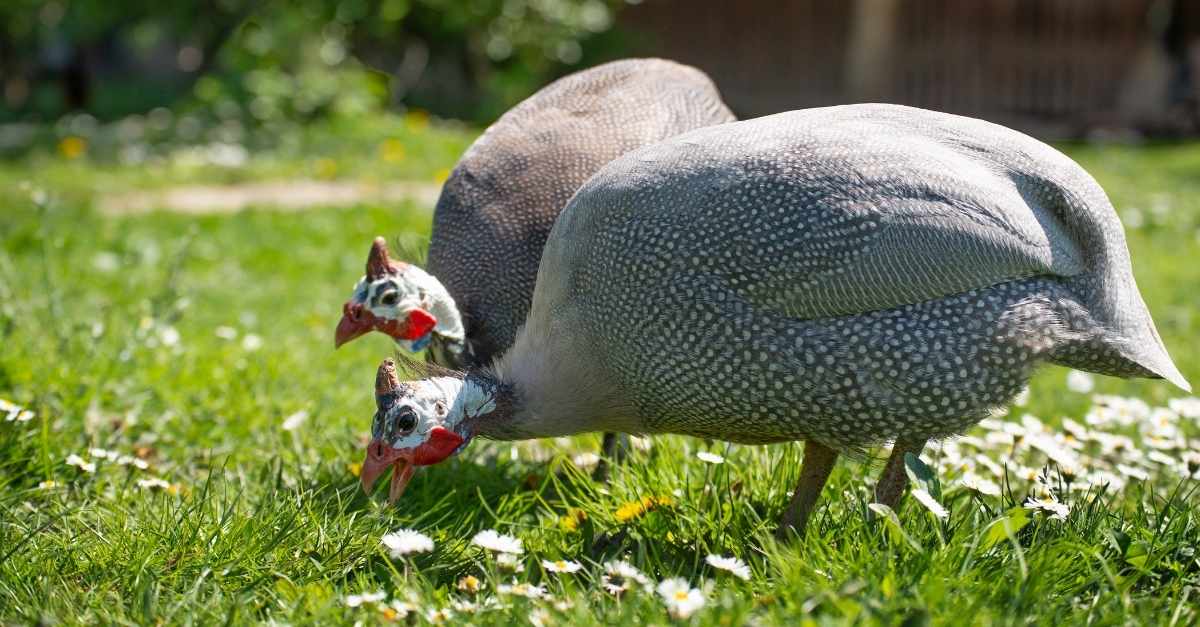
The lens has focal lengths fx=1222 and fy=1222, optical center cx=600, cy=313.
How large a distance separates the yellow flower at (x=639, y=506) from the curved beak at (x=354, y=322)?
73 cm

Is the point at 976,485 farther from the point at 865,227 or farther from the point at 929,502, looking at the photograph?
the point at 865,227

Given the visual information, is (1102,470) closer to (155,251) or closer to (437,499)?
(437,499)

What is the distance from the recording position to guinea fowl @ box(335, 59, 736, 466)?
2816mm

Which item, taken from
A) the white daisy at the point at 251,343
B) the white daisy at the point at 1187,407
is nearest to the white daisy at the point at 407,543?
the white daisy at the point at 1187,407

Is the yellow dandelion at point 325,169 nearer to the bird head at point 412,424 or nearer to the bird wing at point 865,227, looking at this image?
the bird head at point 412,424

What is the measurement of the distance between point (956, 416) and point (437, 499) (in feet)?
4.16

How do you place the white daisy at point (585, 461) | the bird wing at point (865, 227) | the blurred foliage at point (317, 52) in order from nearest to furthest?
the bird wing at point (865, 227) < the white daisy at point (585, 461) < the blurred foliage at point (317, 52)

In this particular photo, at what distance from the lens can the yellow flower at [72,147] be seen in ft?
27.4

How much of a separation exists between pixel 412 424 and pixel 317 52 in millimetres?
8241

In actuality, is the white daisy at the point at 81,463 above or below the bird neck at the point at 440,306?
below

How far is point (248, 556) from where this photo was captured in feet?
7.66

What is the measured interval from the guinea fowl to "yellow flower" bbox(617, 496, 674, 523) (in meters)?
0.46

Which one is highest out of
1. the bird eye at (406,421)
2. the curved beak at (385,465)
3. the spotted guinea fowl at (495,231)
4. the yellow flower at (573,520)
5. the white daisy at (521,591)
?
the spotted guinea fowl at (495,231)

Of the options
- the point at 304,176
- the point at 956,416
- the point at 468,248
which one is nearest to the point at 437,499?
the point at 468,248
